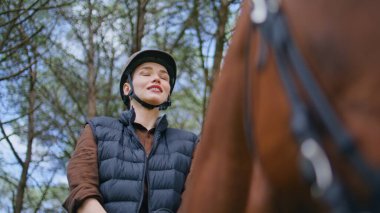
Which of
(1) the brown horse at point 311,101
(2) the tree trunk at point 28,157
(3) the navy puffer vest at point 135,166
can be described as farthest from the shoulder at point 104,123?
(2) the tree trunk at point 28,157

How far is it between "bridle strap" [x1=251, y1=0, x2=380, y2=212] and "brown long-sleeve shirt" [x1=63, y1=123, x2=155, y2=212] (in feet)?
5.75

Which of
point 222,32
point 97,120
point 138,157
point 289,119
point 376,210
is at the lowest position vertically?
point 376,210

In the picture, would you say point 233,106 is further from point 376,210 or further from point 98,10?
point 98,10

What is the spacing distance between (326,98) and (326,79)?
42 mm

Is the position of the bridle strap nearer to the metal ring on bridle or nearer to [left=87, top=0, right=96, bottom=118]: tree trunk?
the metal ring on bridle

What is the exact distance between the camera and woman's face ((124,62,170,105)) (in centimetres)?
319

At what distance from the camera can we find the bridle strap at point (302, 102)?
0.86m

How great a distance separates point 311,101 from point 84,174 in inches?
75.9

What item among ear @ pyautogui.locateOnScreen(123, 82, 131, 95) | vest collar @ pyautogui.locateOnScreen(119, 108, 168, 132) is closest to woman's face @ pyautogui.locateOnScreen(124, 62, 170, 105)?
ear @ pyautogui.locateOnScreen(123, 82, 131, 95)

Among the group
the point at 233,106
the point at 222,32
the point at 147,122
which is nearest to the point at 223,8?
the point at 222,32

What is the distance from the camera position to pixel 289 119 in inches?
38.5

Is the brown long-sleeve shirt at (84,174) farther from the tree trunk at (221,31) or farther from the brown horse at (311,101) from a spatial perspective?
the tree trunk at (221,31)

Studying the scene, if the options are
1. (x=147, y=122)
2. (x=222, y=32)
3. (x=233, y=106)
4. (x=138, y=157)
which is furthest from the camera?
(x=222, y=32)

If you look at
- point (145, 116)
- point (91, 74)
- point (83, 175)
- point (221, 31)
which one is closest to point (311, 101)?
point (83, 175)
